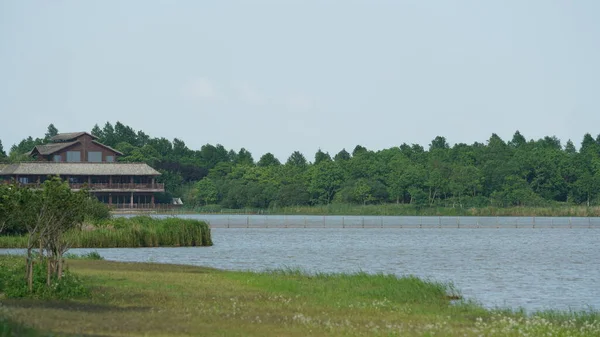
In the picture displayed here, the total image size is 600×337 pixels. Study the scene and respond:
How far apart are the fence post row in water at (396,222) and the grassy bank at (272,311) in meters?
79.3

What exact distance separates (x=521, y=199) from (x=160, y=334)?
13651 cm

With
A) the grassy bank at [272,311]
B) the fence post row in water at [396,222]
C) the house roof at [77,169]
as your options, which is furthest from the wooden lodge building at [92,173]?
the grassy bank at [272,311]

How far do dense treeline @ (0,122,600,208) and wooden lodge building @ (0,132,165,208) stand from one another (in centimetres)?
1425

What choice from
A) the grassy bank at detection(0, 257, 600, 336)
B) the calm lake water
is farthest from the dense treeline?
the grassy bank at detection(0, 257, 600, 336)

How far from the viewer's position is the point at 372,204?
16038 centimetres

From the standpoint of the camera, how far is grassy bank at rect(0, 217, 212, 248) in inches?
2618

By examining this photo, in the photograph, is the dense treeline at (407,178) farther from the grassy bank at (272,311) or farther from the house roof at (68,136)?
the grassy bank at (272,311)

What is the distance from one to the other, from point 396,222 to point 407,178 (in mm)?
12485

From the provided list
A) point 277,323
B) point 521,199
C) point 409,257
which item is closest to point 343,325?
point 277,323

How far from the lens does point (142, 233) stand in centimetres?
6738

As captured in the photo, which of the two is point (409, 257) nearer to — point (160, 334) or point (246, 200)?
point (160, 334)

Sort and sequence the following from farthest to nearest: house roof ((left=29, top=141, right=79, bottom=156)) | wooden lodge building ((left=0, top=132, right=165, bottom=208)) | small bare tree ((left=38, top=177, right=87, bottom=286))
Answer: house roof ((left=29, top=141, right=79, bottom=156)), wooden lodge building ((left=0, top=132, right=165, bottom=208)), small bare tree ((left=38, top=177, right=87, bottom=286))

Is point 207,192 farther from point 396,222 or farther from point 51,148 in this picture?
point 396,222

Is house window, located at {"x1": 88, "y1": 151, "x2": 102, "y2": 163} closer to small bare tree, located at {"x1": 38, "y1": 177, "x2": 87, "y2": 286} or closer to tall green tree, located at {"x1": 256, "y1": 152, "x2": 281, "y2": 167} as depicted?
tall green tree, located at {"x1": 256, "y1": 152, "x2": 281, "y2": 167}
